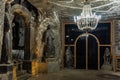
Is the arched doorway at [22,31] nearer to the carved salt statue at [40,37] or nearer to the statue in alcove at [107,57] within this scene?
the carved salt statue at [40,37]

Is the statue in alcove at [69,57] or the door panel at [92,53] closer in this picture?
the door panel at [92,53]

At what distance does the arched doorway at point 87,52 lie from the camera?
36.3 feet

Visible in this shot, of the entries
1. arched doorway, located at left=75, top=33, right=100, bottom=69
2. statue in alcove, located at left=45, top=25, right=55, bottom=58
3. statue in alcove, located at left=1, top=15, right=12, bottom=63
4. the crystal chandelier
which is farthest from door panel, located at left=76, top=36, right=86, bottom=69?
statue in alcove, located at left=1, top=15, right=12, bottom=63

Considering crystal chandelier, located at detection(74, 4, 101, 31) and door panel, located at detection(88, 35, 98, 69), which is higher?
crystal chandelier, located at detection(74, 4, 101, 31)

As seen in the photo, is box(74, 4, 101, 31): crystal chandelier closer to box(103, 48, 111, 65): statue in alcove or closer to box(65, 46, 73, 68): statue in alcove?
box(103, 48, 111, 65): statue in alcove

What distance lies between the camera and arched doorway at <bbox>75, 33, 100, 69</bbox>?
1105 centimetres

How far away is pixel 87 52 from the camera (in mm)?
11133

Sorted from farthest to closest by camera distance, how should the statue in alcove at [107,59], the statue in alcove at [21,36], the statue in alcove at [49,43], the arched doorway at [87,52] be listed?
the arched doorway at [87,52], the statue in alcove at [107,59], the statue in alcove at [49,43], the statue in alcove at [21,36]

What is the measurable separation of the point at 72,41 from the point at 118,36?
2587 mm

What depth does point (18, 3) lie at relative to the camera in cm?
668

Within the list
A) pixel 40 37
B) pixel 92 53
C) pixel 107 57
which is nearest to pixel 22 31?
pixel 40 37

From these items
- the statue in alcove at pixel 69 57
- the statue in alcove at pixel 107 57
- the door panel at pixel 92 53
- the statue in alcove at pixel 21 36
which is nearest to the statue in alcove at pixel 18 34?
the statue in alcove at pixel 21 36

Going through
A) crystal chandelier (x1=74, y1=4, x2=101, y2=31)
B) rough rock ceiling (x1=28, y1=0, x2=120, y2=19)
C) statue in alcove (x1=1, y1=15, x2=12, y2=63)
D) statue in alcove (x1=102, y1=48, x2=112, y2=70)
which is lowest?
statue in alcove (x1=102, y1=48, x2=112, y2=70)

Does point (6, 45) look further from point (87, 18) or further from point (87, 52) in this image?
point (87, 52)
